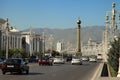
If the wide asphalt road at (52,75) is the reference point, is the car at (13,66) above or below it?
above

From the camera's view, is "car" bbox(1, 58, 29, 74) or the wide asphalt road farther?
"car" bbox(1, 58, 29, 74)

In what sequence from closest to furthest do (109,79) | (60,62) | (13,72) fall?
(109,79)
(13,72)
(60,62)

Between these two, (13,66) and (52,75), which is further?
(13,66)

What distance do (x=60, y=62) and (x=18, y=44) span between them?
386ft

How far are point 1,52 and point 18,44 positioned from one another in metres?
82.3

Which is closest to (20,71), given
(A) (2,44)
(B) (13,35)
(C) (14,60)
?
(C) (14,60)

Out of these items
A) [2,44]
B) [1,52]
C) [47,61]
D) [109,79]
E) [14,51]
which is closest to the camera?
[109,79]

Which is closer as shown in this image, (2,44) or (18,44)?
(2,44)

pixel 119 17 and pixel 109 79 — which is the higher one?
pixel 119 17

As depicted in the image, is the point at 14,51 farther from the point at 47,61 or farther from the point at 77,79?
the point at 77,79

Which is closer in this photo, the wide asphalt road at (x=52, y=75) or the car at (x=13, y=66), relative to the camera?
the wide asphalt road at (x=52, y=75)

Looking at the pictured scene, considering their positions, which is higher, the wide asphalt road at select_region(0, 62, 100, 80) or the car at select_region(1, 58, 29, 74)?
the car at select_region(1, 58, 29, 74)

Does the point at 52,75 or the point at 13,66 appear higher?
the point at 13,66

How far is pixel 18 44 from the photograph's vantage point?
194000 mm
